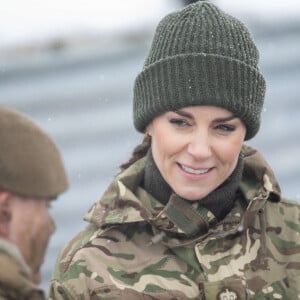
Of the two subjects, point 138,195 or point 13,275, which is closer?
point 13,275

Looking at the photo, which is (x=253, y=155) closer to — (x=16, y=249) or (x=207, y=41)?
(x=207, y=41)

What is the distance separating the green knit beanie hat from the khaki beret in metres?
0.95

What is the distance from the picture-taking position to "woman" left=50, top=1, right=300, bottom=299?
3.37 m

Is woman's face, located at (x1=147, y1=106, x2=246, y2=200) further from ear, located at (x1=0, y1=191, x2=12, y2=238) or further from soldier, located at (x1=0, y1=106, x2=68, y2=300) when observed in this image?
ear, located at (x1=0, y1=191, x2=12, y2=238)

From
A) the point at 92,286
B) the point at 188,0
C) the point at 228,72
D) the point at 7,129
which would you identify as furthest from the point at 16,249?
the point at 188,0

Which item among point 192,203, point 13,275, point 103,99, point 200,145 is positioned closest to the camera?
point 13,275

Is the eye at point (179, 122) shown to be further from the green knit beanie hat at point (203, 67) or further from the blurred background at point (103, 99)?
the blurred background at point (103, 99)

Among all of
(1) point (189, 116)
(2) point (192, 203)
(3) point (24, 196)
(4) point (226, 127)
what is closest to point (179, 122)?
(1) point (189, 116)

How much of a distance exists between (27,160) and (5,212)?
134 mm

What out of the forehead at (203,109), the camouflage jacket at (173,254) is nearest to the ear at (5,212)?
the camouflage jacket at (173,254)

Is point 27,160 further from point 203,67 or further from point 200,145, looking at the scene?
point 203,67

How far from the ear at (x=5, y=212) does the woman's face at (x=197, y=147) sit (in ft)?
3.28

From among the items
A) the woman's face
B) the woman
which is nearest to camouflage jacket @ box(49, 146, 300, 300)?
the woman

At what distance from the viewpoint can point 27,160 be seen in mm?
2439
